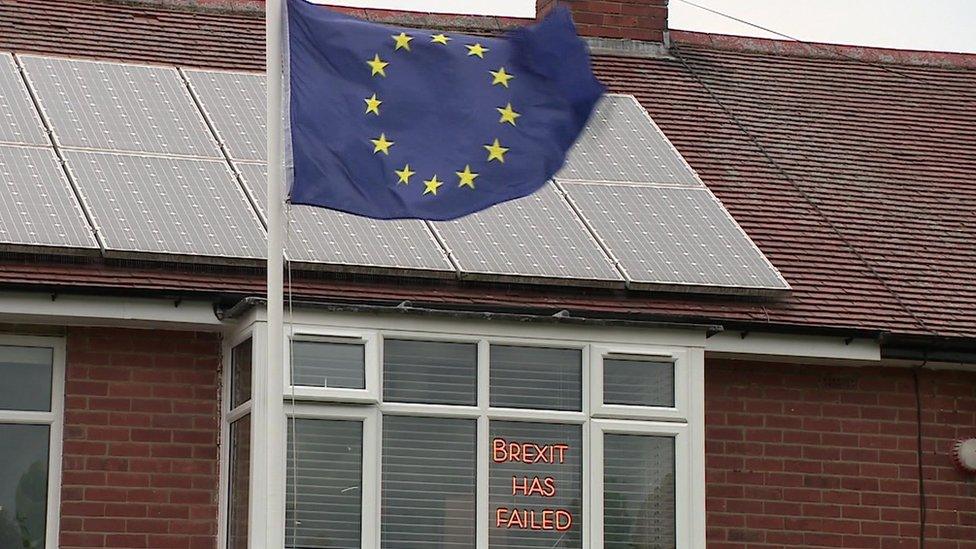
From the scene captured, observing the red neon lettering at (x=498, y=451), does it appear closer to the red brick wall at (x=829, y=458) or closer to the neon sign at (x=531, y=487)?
the neon sign at (x=531, y=487)

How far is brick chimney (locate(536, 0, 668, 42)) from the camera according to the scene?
59.2 ft

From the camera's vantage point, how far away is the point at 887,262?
583 inches

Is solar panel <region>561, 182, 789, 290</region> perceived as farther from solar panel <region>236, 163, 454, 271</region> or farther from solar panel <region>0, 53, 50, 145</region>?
solar panel <region>0, 53, 50, 145</region>

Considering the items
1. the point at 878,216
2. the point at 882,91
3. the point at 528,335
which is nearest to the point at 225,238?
the point at 528,335

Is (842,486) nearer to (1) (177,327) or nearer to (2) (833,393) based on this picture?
(2) (833,393)

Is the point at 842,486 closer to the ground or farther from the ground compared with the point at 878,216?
closer to the ground

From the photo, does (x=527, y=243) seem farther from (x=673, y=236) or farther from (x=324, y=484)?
(x=324, y=484)

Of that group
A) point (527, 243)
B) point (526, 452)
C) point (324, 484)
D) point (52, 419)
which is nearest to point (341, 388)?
point (324, 484)

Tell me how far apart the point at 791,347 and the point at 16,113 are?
5287mm

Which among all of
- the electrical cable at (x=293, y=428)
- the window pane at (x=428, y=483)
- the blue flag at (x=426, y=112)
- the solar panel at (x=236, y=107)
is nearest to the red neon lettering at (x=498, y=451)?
the window pane at (x=428, y=483)

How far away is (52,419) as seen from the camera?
12477 millimetres

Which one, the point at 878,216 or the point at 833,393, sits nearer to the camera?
the point at 833,393

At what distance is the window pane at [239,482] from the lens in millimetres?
12148

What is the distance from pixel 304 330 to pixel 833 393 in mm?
3755
